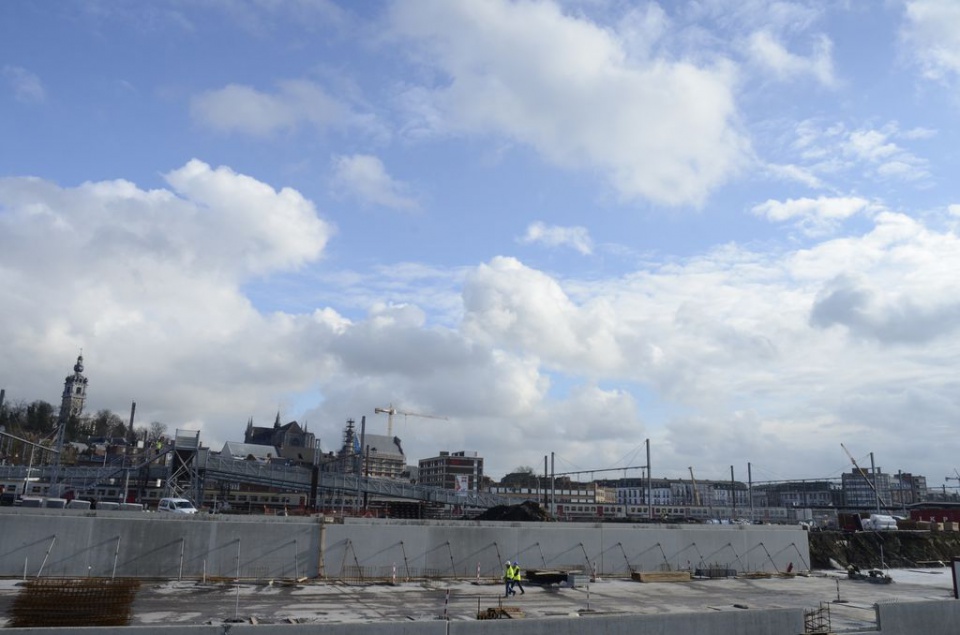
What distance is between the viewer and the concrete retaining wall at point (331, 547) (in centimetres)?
2673

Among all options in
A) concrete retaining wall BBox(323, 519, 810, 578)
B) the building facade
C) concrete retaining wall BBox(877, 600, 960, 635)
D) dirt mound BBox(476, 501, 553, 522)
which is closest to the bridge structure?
dirt mound BBox(476, 501, 553, 522)

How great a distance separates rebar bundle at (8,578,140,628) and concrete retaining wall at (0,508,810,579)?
6.65 m

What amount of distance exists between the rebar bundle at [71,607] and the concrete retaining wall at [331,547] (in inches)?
262

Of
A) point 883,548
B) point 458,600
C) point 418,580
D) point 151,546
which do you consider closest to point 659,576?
point 418,580

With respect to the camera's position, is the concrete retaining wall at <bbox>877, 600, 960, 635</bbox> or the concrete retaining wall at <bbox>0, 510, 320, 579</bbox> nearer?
the concrete retaining wall at <bbox>877, 600, 960, 635</bbox>

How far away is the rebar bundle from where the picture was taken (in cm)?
1650

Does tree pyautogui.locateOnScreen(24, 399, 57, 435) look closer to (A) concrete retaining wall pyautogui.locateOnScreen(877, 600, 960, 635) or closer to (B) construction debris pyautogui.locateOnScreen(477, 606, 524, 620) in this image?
(B) construction debris pyautogui.locateOnScreen(477, 606, 524, 620)

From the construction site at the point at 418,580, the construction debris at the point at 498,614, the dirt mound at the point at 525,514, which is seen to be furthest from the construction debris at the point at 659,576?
the dirt mound at the point at 525,514

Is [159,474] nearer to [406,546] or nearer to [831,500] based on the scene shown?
[406,546]

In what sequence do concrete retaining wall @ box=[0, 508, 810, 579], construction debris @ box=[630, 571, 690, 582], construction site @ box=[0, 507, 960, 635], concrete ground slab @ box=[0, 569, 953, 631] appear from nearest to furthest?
construction site @ box=[0, 507, 960, 635], concrete ground slab @ box=[0, 569, 953, 631], concrete retaining wall @ box=[0, 508, 810, 579], construction debris @ box=[630, 571, 690, 582]

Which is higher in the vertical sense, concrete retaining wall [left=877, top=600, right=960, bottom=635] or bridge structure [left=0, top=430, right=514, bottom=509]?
bridge structure [left=0, top=430, right=514, bottom=509]

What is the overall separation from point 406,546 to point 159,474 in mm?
50350

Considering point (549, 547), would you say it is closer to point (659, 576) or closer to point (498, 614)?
point (659, 576)

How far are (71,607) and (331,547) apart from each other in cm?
1366
